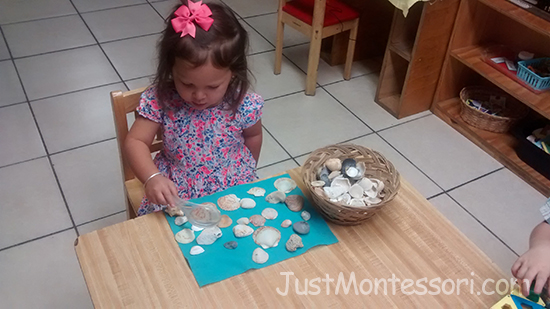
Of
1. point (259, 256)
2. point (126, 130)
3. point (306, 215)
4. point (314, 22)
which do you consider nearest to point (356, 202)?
point (306, 215)

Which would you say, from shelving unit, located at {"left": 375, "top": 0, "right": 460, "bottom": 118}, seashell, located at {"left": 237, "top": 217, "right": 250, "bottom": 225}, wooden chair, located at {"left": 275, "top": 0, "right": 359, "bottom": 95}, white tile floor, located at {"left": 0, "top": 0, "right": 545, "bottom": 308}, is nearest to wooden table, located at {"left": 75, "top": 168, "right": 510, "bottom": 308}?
seashell, located at {"left": 237, "top": 217, "right": 250, "bottom": 225}

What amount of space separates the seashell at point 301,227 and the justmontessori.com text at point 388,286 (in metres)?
0.09

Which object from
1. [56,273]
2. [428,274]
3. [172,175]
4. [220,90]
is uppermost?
[220,90]

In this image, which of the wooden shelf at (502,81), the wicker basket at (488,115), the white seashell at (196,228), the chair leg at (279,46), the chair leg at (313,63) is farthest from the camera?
the chair leg at (279,46)

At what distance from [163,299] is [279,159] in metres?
1.19

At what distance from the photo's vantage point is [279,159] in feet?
6.24

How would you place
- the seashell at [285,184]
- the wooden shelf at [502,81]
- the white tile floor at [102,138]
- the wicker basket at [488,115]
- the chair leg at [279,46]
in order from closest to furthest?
the seashell at [285,184], the white tile floor at [102,138], the wooden shelf at [502,81], the wicker basket at [488,115], the chair leg at [279,46]

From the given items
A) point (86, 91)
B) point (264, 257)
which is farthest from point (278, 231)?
point (86, 91)

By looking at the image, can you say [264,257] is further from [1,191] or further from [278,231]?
[1,191]

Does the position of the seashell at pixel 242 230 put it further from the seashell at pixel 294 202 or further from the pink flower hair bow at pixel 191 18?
the pink flower hair bow at pixel 191 18

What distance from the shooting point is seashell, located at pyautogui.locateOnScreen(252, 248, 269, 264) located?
816mm

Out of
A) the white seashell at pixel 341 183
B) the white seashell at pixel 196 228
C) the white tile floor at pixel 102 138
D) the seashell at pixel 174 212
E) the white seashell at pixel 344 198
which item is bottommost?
the white tile floor at pixel 102 138

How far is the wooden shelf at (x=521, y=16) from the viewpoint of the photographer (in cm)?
164

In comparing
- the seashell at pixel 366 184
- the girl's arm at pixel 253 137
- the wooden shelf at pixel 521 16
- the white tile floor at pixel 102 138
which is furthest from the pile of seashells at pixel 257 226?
the wooden shelf at pixel 521 16
